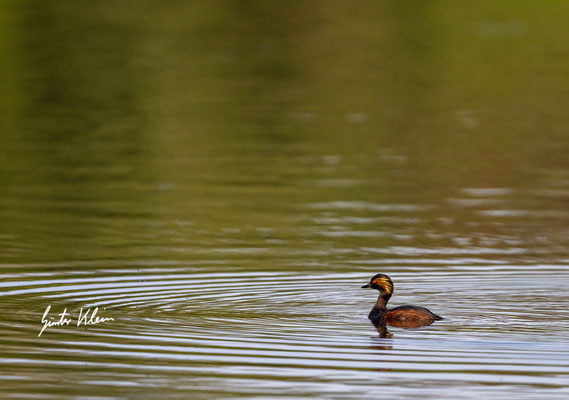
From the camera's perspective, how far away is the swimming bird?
12.6 meters

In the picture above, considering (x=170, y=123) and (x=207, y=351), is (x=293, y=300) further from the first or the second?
(x=170, y=123)

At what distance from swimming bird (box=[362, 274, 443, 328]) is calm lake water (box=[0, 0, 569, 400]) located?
19 centimetres

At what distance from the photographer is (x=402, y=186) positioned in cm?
2173

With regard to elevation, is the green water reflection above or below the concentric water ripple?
above

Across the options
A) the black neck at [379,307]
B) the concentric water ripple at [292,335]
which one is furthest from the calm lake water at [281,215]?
the black neck at [379,307]

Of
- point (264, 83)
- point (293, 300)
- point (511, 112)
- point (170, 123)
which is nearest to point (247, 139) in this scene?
point (170, 123)

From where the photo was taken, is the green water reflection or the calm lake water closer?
the calm lake water

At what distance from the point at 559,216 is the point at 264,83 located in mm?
18509

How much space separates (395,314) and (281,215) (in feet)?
21.6

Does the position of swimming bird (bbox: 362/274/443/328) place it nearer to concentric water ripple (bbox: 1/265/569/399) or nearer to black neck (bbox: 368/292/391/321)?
black neck (bbox: 368/292/391/321)
